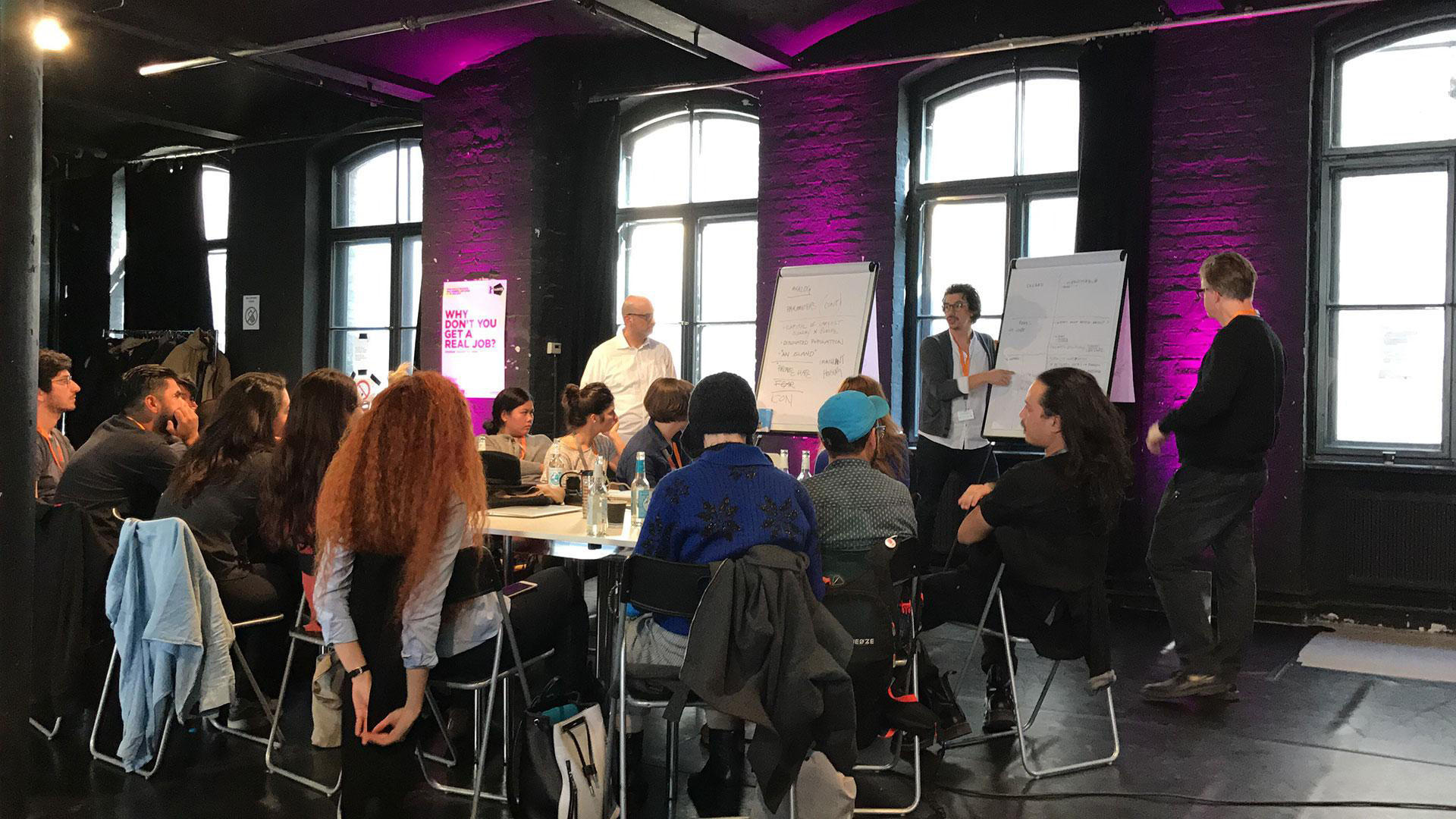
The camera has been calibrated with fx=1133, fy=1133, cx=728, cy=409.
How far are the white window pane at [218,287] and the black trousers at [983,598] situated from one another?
7.59m

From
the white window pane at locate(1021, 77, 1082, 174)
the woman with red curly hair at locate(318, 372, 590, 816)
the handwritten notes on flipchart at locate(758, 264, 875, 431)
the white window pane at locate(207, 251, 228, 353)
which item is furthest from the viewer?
the white window pane at locate(207, 251, 228, 353)

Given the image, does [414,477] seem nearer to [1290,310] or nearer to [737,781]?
[737,781]

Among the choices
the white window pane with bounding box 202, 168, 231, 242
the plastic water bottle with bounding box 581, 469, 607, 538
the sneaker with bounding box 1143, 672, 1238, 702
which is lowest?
the sneaker with bounding box 1143, 672, 1238, 702

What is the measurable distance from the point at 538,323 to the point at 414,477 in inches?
192

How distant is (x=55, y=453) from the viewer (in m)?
4.70

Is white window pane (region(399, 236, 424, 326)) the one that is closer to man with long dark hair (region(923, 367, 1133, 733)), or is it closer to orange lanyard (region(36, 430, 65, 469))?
orange lanyard (region(36, 430, 65, 469))

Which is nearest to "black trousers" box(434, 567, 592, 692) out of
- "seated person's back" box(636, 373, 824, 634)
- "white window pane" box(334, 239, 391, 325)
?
"seated person's back" box(636, 373, 824, 634)

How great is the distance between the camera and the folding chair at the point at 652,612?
2.56 metres

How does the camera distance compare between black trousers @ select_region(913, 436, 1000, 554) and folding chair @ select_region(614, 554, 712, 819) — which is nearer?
folding chair @ select_region(614, 554, 712, 819)

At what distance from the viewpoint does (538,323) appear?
7.48 metres

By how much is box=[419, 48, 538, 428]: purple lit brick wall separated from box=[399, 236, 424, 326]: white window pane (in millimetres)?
803

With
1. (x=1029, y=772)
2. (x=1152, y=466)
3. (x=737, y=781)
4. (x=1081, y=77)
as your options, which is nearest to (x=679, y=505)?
(x=737, y=781)

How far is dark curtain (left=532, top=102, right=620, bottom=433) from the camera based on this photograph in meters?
Answer: 7.70

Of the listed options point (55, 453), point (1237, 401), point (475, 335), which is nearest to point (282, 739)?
point (55, 453)
